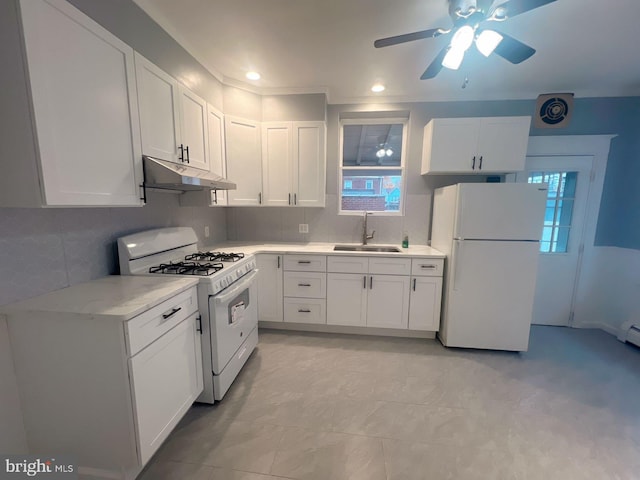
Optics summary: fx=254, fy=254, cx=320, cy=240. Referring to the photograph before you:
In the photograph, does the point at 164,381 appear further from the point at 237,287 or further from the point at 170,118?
the point at 170,118

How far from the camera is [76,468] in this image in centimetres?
123

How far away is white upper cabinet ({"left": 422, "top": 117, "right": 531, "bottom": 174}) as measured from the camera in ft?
8.33

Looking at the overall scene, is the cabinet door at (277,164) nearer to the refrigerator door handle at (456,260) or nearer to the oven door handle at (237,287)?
the oven door handle at (237,287)

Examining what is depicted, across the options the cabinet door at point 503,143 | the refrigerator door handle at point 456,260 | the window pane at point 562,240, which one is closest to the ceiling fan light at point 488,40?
the cabinet door at point 503,143

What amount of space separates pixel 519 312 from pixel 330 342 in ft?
6.06

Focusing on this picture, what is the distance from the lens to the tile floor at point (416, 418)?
1404mm

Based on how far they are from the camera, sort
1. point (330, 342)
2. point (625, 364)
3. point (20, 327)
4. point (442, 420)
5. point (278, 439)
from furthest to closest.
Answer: point (330, 342) < point (625, 364) < point (442, 420) < point (278, 439) < point (20, 327)

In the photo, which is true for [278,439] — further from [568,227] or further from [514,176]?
[568,227]

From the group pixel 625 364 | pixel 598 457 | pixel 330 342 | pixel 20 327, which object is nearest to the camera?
pixel 20 327

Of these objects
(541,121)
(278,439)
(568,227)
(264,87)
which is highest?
(264,87)

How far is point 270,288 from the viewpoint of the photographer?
280 cm

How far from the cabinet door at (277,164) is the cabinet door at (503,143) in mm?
2010

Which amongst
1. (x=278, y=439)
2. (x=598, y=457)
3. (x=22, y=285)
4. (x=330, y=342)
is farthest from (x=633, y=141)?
(x=22, y=285)

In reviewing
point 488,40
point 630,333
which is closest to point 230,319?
point 488,40
